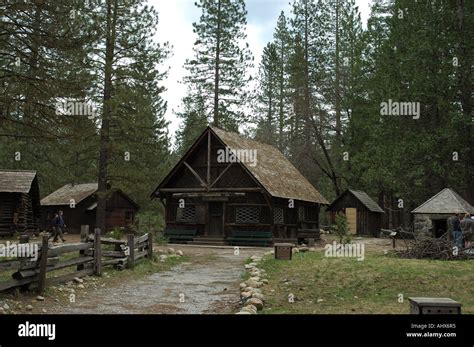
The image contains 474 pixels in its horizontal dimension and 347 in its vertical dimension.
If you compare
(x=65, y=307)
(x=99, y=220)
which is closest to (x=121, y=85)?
(x=99, y=220)

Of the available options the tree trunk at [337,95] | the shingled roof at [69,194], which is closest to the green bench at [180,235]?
the shingled roof at [69,194]

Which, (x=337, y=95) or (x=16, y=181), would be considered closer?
(x=16, y=181)

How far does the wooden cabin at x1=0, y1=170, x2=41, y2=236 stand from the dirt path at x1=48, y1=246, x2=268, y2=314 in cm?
1754

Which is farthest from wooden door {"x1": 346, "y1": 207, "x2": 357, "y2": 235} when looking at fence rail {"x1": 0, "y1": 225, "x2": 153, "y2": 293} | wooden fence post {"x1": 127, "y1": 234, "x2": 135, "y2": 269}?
wooden fence post {"x1": 127, "y1": 234, "x2": 135, "y2": 269}

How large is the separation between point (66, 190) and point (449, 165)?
29061 mm

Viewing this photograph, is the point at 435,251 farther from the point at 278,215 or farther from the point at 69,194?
the point at 69,194

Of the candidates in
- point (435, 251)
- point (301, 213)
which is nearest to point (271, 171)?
point (301, 213)

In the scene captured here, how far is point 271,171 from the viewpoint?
2948 centimetres

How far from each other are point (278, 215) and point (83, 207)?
16851 mm

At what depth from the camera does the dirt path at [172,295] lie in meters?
9.80

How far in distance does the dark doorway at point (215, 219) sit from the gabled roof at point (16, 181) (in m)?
11.5

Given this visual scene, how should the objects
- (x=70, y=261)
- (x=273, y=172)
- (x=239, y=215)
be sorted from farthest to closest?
(x=273, y=172), (x=239, y=215), (x=70, y=261)

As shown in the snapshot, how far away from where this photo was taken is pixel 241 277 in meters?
14.6
